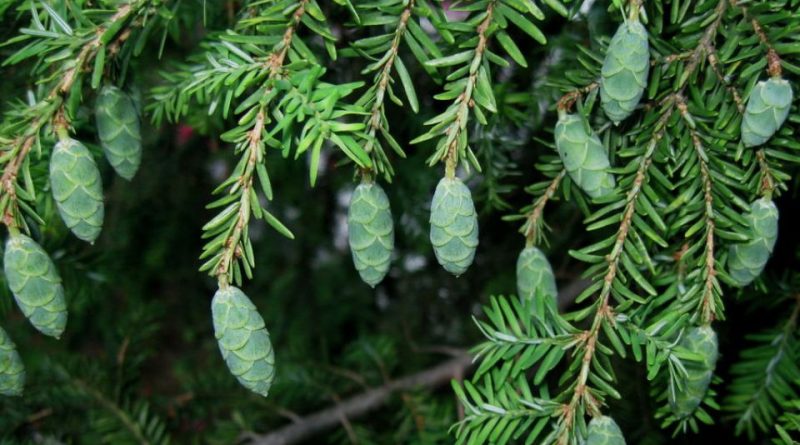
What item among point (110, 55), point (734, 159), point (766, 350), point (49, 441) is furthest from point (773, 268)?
point (49, 441)

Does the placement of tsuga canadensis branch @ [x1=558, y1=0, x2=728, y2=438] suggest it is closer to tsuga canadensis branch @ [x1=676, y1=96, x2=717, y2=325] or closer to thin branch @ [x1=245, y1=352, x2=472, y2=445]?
tsuga canadensis branch @ [x1=676, y1=96, x2=717, y2=325]

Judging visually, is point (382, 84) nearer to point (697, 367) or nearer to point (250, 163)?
point (250, 163)

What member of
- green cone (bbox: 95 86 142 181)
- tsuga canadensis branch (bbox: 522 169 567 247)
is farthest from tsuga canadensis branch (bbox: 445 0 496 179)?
green cone (bbox: 95 86 142 181)

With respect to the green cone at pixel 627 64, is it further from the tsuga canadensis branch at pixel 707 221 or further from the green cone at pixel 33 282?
the green cone at pixel 33 282

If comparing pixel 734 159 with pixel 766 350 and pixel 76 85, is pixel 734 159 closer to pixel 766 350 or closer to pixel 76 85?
pixel 766 350

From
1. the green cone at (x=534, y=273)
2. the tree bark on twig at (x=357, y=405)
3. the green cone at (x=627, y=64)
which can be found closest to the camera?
the green cone at (x=627, y=64)

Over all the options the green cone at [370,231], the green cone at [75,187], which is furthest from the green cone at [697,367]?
the green cone at [75,187]
